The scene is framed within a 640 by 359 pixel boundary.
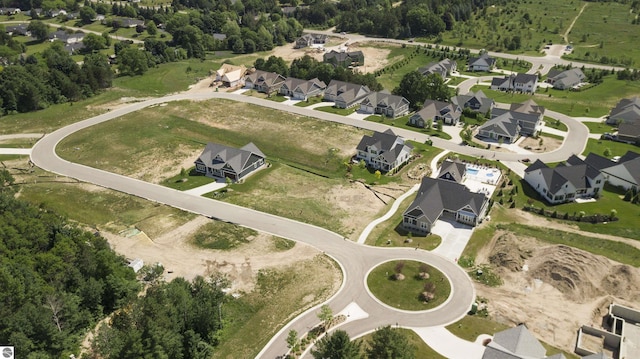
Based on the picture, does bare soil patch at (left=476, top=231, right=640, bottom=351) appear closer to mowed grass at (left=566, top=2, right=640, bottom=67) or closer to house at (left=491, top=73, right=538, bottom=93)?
house at (left=491, top=73, right=538, bottom=93)

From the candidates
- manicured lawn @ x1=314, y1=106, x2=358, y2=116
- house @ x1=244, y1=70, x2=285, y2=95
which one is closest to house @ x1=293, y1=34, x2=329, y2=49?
house @ x1=244, y1=70, x2=285, y2=95

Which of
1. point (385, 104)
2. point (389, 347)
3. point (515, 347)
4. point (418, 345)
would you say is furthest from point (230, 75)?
point (515, 347)

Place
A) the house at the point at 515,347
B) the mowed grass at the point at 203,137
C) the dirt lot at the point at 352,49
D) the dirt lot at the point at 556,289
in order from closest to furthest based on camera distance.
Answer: the house at the point at 515,347 < the dirt lot at the point at 556,289 < the mowed grass at the point at 203,137 < the dirt lot at the point at 352,49

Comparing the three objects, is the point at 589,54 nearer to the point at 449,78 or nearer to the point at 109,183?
the point at 449,78

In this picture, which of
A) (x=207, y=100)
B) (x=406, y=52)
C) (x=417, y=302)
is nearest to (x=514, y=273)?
(x=417, y=302)

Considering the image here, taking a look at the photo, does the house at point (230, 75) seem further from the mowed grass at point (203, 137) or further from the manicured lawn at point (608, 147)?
the manicured lawn at point (608, 147)

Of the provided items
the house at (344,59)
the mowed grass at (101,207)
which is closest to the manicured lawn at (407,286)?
the mowed grass at (101,207)
